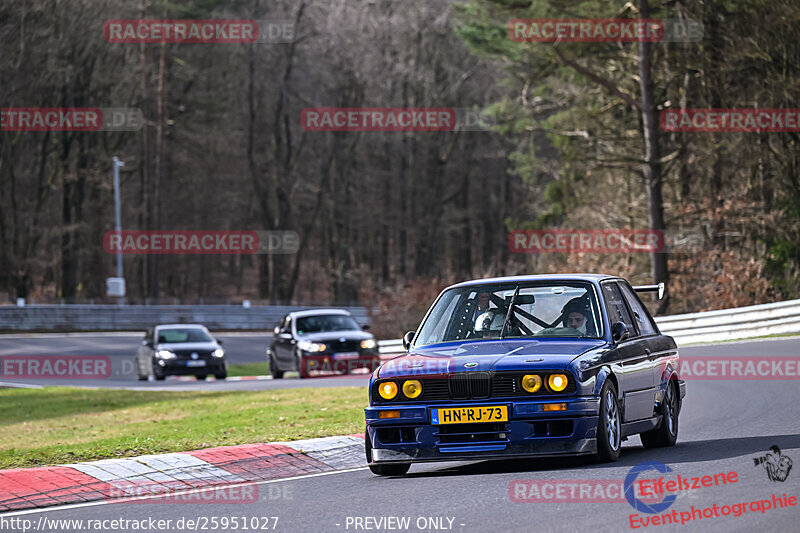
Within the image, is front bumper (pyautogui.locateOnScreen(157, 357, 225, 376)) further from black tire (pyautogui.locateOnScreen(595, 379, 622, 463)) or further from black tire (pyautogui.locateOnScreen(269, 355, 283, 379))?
black tire (pyautogui.locateOnScreen(595, 379, 622, 463))

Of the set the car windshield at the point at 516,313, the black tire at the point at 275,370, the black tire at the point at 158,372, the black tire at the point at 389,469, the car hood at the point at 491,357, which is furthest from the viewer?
the black tire at the point at 158,372

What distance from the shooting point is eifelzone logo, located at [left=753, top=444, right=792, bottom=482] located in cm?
888

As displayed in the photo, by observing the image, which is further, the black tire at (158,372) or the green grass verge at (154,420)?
the black tire at (158,372)

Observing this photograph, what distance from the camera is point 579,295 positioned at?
437 inches

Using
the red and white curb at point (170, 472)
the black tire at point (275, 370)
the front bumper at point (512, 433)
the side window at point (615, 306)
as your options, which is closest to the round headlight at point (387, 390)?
the front bumper at point (512, 433)

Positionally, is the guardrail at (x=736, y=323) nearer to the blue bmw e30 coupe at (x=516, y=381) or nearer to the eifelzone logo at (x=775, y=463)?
the blue bmw e30 coupe at (x=516, y=381)

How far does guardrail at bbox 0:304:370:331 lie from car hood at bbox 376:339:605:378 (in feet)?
141

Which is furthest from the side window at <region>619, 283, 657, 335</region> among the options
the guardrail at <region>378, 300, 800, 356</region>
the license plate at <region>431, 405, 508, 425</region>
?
the guardrail at <region>378, 300, 800, 356</region>

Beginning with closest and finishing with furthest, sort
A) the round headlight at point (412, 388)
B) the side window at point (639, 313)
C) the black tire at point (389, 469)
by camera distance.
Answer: the round headlight at point (412, 388) < the black tire at point (389, 469) < the side window at point (639, 313)

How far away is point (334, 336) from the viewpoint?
98.3 feet

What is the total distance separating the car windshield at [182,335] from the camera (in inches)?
1345

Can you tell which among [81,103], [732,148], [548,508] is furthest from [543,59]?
[548,508]

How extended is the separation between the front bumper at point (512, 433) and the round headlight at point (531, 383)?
0.10m

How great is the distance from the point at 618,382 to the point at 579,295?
1.04 meters
